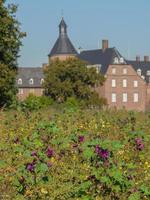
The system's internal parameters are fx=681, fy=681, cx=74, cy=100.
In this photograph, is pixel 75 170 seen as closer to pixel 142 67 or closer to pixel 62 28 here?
pixel 142 67

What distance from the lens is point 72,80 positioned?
8894 cm

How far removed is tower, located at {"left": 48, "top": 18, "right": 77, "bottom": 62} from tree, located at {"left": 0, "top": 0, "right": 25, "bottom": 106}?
8927 cm

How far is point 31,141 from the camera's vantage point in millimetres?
9359

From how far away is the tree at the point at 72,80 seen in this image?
8738 cm

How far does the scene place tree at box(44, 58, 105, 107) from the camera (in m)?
87.4

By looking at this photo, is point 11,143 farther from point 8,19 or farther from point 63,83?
point 63,83

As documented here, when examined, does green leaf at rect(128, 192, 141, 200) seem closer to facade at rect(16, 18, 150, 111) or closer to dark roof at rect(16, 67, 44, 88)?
facade at rect(16, 18, 150, 111)

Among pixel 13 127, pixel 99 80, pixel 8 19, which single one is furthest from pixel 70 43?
pixel 13 127

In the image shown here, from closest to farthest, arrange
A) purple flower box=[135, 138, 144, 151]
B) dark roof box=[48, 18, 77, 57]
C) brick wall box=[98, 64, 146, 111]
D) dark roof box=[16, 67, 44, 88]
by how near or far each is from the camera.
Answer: purple flower box=[135, 138, 144, 151]
brick wall box=[98, 64, 146, 111]
dark roof box=[16, 67, 44, 88]
dark roof box=[48, 18, 77, 57]

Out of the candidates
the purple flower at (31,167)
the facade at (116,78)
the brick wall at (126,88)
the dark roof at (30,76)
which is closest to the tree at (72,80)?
the facade at (116,78)

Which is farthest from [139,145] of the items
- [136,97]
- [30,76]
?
[30,76]

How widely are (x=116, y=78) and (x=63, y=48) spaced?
17941 millimetres

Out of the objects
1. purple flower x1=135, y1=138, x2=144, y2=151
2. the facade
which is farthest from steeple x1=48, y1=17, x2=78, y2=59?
purple flower x1=135, y1=138, x2=144, y2=151

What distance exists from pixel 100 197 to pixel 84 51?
11849cm
